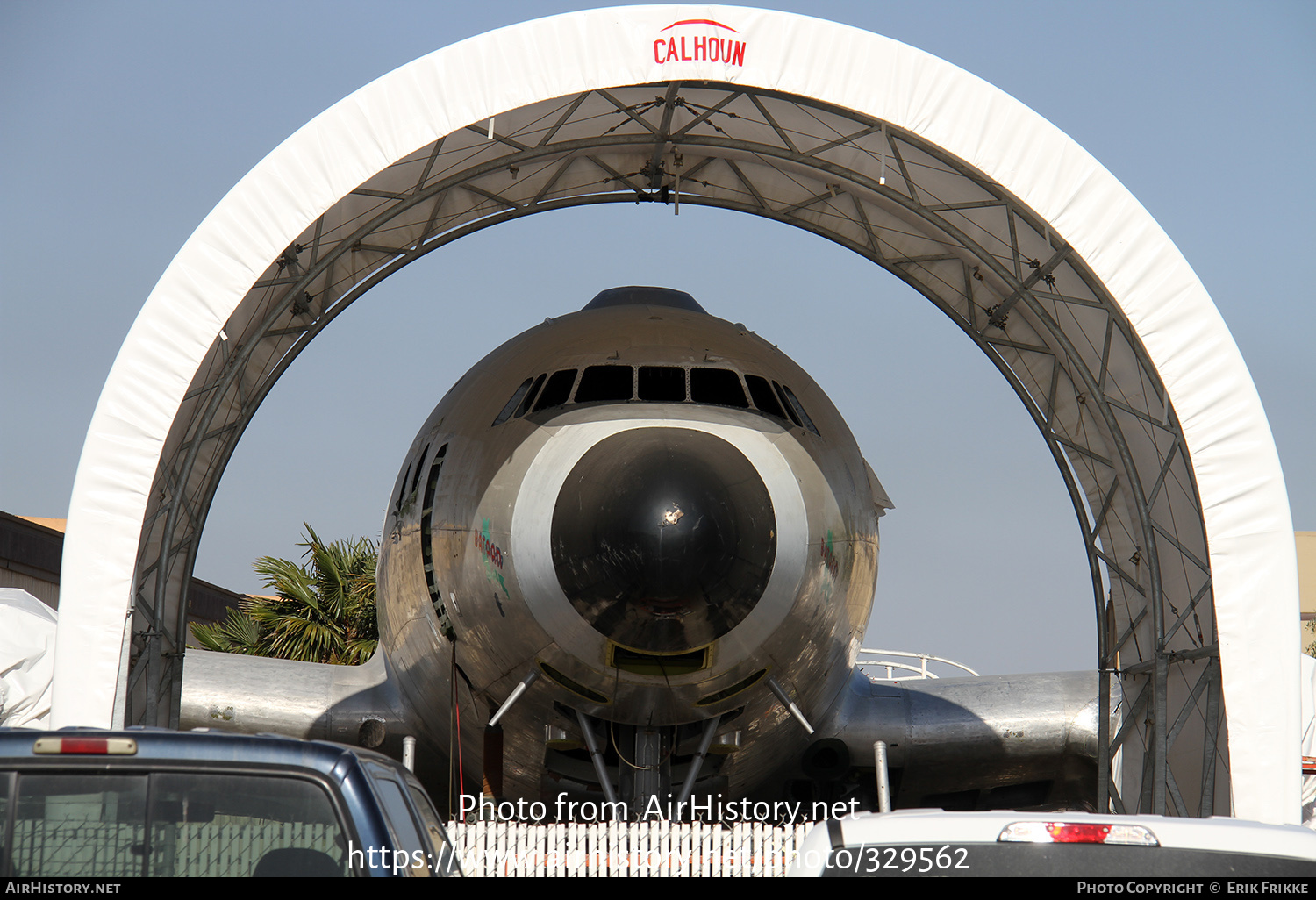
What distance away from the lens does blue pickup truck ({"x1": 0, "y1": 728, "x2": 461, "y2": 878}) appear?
11.3 ft

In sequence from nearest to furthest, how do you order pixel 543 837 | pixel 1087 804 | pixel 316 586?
pixel 543 837 → pixel 1087 804 → pixel 316 586

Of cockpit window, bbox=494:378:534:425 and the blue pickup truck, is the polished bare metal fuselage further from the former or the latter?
the blue pickup truck

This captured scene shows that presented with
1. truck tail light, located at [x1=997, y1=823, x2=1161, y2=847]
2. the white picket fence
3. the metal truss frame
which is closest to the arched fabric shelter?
the metal truss frame

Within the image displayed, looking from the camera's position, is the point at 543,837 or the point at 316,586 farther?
the point at 316,586

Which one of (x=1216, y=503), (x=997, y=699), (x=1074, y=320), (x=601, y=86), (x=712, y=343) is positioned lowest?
(x=997, y=699)

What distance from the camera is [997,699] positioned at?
511 inches

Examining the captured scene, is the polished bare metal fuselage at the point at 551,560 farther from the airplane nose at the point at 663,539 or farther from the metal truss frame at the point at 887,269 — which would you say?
the metal truss frame at the point at 887,269

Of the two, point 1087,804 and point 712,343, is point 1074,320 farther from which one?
point 1087,804

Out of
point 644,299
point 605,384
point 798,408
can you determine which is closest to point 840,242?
point 644,299

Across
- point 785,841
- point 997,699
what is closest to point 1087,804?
point 997,699

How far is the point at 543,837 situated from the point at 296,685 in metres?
3.20

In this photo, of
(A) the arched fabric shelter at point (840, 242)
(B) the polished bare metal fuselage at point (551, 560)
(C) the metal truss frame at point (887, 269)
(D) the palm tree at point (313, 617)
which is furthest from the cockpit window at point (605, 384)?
(D) the palm tree at point (313, 617)

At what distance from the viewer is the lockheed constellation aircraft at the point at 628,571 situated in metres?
7.18

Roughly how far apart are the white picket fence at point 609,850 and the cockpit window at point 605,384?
143 inches
